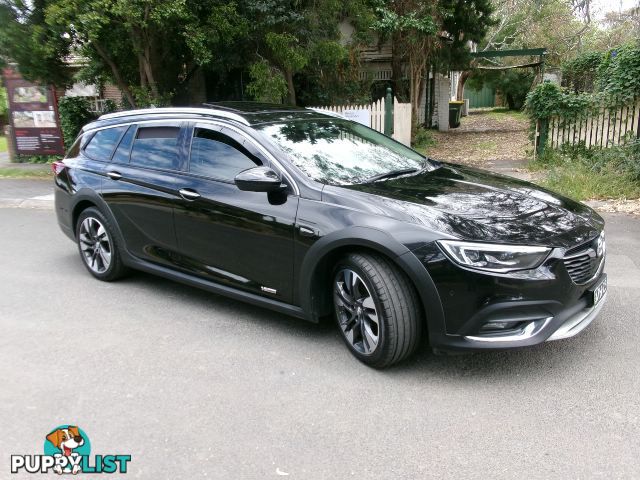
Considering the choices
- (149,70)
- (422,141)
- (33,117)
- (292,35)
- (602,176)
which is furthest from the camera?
(422,141)

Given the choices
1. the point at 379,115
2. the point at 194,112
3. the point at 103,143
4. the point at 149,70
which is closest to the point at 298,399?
the point at 194,112

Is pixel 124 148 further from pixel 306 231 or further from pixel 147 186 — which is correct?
pixel 306 231

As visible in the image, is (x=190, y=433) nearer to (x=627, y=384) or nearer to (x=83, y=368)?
(x=83, y=368)

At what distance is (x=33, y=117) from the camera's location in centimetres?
1441

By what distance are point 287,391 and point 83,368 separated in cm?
146

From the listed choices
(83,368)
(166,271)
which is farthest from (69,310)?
(83,368)

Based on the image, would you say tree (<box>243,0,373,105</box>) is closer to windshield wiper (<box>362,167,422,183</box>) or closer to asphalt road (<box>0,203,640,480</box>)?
windshield wiper (<box>362,167,422,183</box>)

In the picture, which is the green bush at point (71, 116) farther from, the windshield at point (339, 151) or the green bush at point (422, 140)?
the windshield at point (339, 151)

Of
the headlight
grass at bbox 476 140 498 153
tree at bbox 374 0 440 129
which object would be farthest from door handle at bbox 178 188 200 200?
grass at bbox 476 140 498 153

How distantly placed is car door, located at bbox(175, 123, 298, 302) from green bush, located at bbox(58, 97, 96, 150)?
35.9 feet

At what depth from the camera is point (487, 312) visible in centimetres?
316

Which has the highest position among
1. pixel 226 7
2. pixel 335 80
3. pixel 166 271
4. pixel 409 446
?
pixel 226 7

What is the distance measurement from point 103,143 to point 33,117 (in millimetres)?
10581

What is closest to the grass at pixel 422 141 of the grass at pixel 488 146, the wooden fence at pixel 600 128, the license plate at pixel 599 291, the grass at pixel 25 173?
the grass at pixel 488 146
